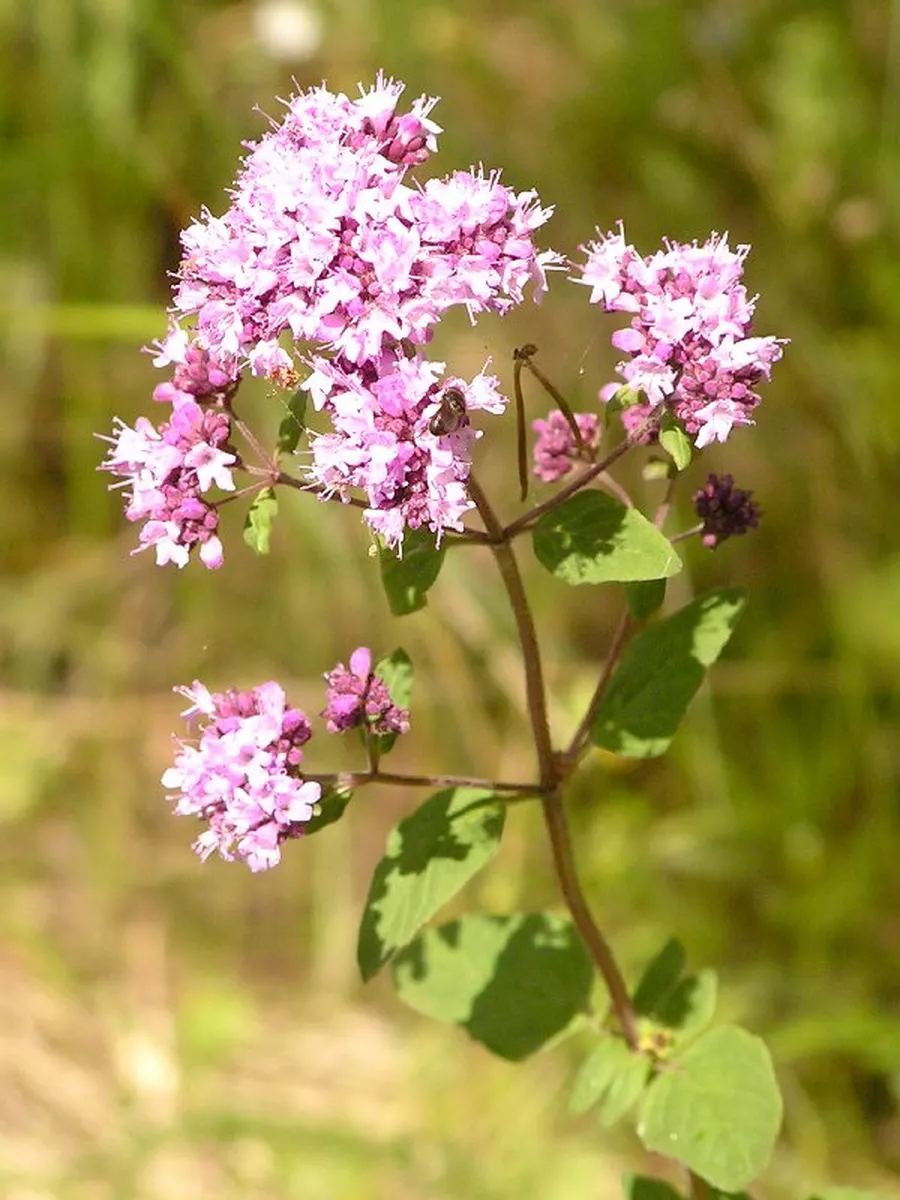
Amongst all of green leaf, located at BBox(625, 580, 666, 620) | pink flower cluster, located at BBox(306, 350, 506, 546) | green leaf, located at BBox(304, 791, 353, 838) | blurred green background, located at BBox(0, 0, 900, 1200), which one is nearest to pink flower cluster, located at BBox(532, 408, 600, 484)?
green leaf, located at BBox(625, 580, 666, 620)

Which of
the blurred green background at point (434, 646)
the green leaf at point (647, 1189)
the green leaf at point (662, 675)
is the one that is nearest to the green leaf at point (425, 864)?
the green leaf at point (662, 675)

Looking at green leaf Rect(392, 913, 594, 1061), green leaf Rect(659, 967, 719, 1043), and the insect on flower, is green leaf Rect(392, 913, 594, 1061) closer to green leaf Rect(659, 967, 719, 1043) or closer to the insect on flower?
green leaf Rect(659, 967, 719, 1043)

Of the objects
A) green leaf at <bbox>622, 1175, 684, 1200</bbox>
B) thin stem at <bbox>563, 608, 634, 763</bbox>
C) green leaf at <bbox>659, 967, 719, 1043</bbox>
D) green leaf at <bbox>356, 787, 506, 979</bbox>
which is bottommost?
green leaf at <bbox>622, 1175, 684, 1200</bbox>

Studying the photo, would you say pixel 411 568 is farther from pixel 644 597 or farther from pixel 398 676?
pixel 644 597

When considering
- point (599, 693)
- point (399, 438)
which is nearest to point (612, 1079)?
point (599, 693)

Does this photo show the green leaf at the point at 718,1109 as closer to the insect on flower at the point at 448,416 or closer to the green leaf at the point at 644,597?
the green leaf at the point at 644,597

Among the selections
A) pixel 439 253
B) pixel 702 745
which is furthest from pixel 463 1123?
pixel 439 253
